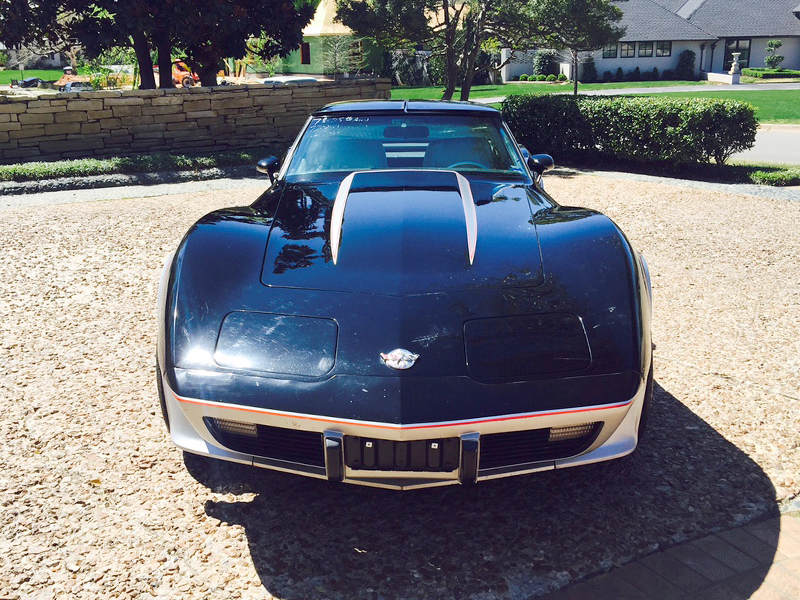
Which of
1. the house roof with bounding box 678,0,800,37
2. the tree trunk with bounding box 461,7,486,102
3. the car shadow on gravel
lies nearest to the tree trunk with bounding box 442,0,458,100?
the tree trunk with bounding box 461,7,486,102

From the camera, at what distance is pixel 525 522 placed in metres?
2.78

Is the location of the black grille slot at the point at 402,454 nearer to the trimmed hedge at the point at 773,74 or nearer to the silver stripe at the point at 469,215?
the silver stripe at the point at 469,215

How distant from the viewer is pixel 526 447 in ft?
8.16

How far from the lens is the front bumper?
7.75 ft

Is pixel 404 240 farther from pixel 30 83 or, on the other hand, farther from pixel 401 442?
pixel 30 83

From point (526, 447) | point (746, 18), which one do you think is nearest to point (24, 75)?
point (746, 18)

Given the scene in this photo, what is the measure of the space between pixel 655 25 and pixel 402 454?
48474 millimetres

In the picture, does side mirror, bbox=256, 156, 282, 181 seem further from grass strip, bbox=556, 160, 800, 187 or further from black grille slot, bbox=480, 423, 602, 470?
grass strip, bbox=556, 160, 800, 187

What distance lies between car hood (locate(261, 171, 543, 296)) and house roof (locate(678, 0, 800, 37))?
163ft

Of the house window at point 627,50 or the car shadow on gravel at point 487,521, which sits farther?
the house window at point 627,50

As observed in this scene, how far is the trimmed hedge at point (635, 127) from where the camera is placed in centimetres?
1085

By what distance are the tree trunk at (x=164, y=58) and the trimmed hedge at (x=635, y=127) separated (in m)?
6.28

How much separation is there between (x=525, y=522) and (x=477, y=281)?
93 centimetres

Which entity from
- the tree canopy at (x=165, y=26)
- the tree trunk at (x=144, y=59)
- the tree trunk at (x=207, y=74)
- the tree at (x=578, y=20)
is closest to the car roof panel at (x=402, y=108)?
the tree canopy at (x=165, y=26)
